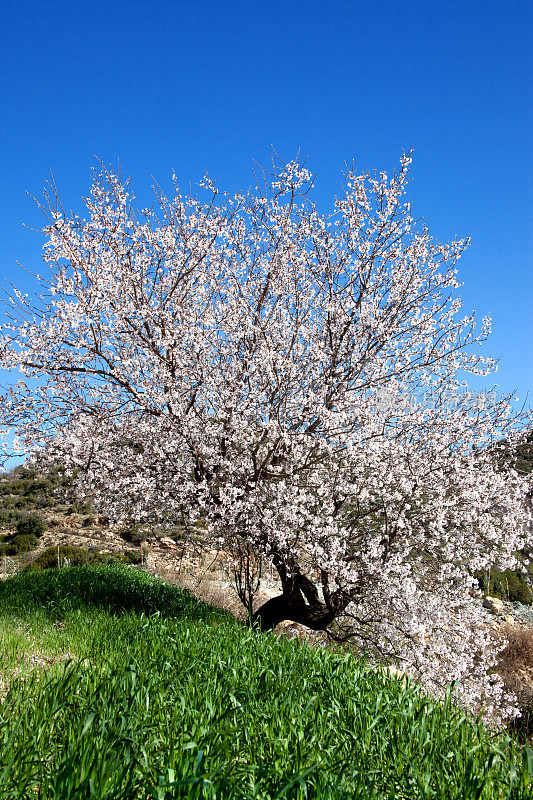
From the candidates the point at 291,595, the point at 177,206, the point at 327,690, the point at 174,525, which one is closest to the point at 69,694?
the point at 327,690

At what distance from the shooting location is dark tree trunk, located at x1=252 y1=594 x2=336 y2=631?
9.23 m

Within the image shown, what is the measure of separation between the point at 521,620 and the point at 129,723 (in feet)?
78.6

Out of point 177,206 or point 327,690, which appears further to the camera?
point 177,206

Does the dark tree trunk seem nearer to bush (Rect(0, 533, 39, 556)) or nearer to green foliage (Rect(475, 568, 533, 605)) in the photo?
bush (Rect(0, 533, 39, 556))

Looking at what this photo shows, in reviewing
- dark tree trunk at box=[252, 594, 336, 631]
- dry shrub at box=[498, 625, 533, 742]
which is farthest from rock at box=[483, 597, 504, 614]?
dark tree trunk at box=[252, 594, 336, 631]

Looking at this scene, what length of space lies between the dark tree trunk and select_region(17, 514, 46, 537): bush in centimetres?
2254

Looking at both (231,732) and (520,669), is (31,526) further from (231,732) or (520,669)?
(231,732)

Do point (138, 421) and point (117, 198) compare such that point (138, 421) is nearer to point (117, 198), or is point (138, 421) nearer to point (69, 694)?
point (117, 198)

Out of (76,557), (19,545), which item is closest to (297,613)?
(76,557)

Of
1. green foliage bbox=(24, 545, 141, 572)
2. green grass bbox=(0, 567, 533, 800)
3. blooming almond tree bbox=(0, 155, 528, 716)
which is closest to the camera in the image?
green grass bbox=(0, 567, 533, 800)

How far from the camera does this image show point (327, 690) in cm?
448

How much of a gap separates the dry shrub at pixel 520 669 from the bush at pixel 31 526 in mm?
22603

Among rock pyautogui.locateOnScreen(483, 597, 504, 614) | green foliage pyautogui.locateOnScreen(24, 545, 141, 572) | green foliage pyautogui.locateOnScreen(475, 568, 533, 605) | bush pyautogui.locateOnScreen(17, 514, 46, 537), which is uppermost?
bush pyautogui.locateOnScreen(17, 514, 46, 537)

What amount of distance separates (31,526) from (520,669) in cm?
2368
